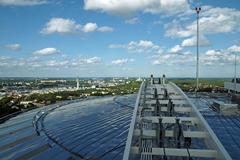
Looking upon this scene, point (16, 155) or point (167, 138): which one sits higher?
point (167, 138)

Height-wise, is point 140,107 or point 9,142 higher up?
point 140,107

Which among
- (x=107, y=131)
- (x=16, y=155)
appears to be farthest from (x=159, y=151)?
(x=16, y=155)

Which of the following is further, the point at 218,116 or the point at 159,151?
the point at 218,116

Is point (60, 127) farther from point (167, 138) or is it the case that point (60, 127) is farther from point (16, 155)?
point (167, 138)

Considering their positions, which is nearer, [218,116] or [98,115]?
[218,116]

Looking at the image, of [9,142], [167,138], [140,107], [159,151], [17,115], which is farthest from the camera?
[17,115]

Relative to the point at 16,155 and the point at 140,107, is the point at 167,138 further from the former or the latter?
the point at 16,155

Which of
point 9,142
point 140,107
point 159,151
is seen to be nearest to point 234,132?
point 140,107

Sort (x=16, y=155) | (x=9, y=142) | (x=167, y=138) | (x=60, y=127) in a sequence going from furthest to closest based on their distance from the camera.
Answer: (x=60, y=127) → (x=9, y=142) → (x=16, y=155) → (x=167, y=138)

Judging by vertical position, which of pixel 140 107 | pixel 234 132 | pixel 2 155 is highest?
pixel 140 107
